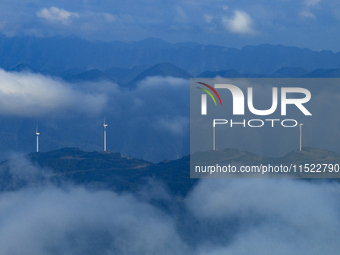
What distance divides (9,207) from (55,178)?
63.7ft

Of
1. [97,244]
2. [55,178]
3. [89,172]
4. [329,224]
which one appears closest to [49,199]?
[55,178]

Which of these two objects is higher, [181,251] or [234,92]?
[234,92]

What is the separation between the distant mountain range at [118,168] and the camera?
11812 centimetres

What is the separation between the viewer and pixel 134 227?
13000 centimetres

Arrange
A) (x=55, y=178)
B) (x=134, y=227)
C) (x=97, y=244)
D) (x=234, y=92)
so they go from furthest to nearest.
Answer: (x=55, y=178) < (x=134, y=227) < (x=97, y=244) < (x=234, y=92)

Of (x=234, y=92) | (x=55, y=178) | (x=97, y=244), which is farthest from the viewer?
(x=55, y=178)

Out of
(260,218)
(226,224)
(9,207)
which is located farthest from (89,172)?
(260,218)

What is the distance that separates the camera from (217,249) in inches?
4801

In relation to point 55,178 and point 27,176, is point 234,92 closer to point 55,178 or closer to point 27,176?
point 55,178

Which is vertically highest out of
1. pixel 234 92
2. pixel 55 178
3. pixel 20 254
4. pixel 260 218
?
pixel 234 92

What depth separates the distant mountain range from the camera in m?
118

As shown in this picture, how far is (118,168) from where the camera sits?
5251 inches

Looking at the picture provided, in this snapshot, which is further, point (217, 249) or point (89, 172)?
point (89, 172)

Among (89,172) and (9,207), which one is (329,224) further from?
(9,207)
